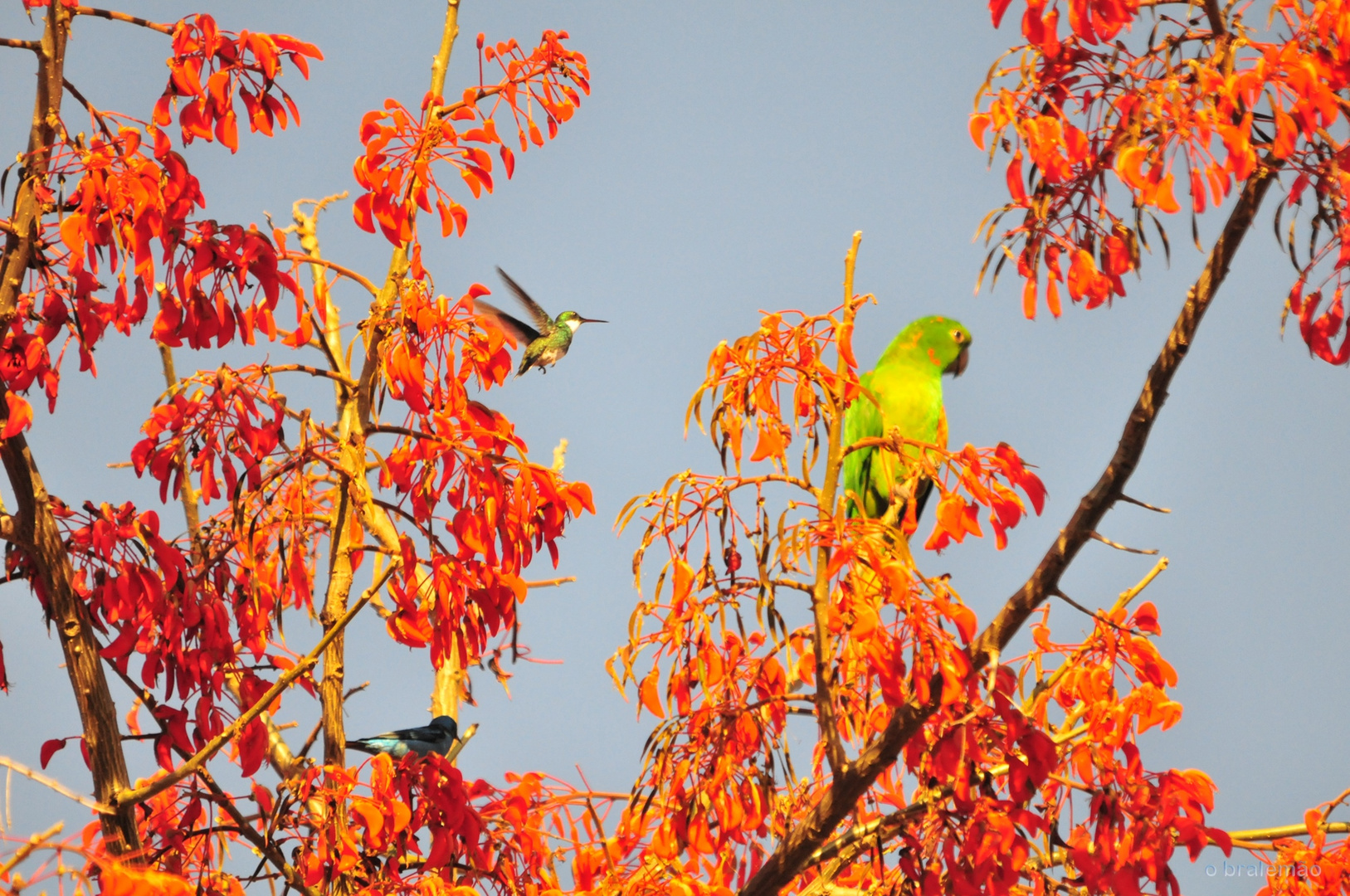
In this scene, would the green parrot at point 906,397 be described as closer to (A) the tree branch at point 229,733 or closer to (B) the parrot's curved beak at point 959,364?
(B) the parrot's curved beak at point 959,364

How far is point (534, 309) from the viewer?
7.27 meters

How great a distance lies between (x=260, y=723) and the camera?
311 centimetres

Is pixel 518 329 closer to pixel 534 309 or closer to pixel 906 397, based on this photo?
pixel 534 309

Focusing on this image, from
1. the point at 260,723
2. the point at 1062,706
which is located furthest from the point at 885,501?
the point at 260,723

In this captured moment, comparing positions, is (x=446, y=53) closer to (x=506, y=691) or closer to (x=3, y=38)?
(x=3, y=38)

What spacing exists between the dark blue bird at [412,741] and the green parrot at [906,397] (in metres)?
2.24

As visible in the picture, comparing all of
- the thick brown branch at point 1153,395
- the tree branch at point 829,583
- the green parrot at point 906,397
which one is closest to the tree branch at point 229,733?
the tree branch at point 829,583

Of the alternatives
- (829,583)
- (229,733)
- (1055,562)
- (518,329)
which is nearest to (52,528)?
(229,733)

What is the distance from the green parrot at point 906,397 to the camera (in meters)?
6.23

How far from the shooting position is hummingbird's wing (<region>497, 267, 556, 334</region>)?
23.7 ft

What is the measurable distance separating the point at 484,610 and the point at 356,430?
1.83 feet

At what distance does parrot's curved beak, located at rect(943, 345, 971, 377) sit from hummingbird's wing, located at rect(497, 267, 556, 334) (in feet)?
7.40

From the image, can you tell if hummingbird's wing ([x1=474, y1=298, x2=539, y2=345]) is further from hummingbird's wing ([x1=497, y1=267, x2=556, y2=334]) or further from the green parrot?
the green parrot

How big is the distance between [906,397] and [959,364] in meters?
0.70
